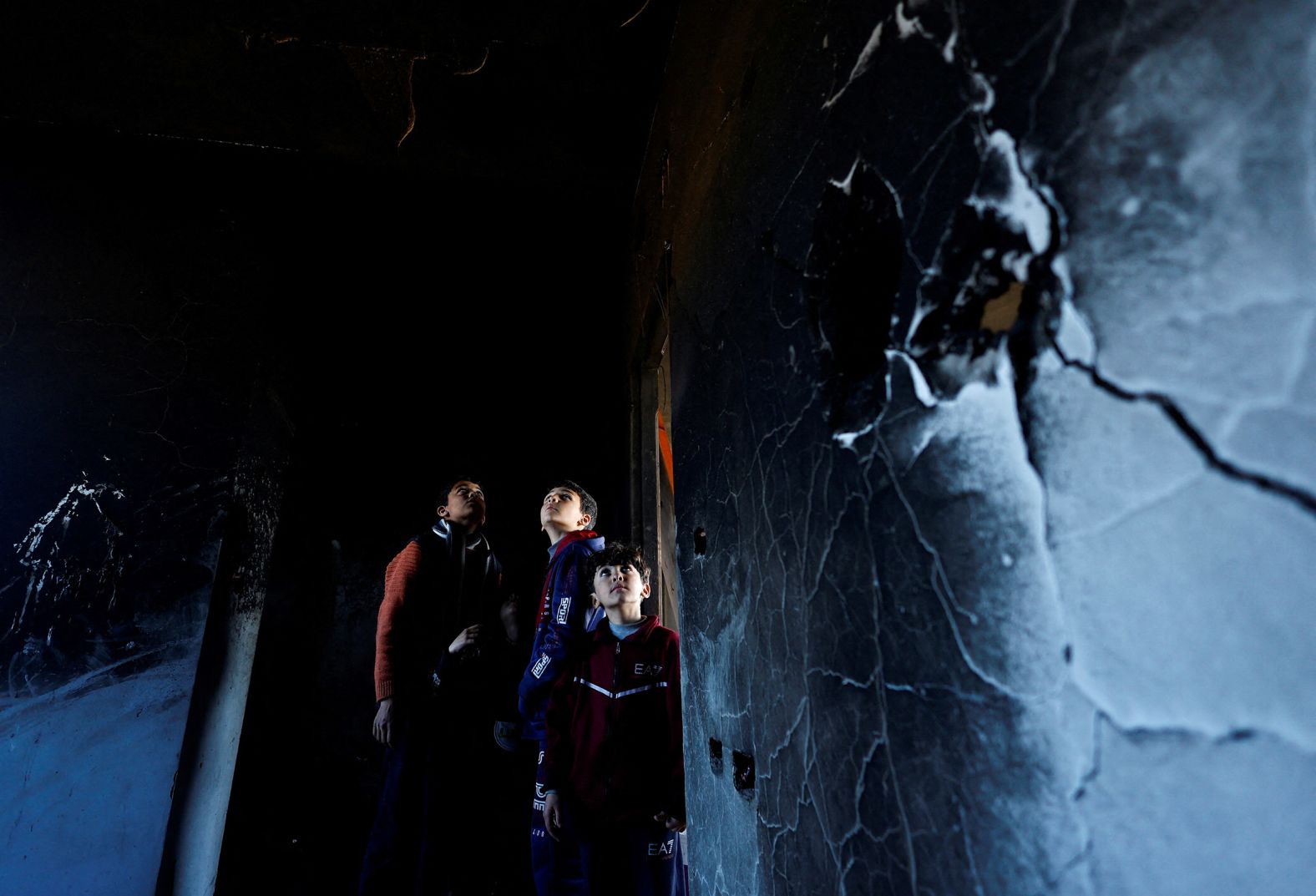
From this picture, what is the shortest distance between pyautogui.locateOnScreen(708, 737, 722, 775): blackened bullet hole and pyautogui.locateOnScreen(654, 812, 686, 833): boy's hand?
456 mm

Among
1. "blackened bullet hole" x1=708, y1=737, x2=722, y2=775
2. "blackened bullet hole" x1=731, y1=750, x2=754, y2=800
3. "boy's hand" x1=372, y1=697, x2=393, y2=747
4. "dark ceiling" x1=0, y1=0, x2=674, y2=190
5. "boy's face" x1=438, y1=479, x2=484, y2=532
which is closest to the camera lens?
"blackened bullet hole" x1=731, y1=750, x2=754, y2=800

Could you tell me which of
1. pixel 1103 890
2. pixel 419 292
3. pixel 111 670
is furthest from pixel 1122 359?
pixel 419 292

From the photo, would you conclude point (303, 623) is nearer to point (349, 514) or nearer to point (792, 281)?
point (349, 514)

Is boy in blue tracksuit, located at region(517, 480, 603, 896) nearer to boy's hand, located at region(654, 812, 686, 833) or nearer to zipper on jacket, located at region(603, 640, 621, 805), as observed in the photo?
zipper on jacket, located at region(603, 640, 621, 805)

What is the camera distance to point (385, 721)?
214cm

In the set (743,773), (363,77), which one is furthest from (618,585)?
(363,77)

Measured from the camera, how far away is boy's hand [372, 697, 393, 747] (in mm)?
2137

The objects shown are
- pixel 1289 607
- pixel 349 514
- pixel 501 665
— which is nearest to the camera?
pixel 1289 607

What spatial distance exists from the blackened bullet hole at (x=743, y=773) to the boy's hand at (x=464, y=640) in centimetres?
154

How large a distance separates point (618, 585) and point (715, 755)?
0.63 metres

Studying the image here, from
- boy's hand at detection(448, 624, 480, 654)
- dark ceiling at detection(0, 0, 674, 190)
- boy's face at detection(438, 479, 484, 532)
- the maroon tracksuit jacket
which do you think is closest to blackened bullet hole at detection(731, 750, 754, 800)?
the maroon tracksuit jacket

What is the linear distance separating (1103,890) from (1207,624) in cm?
17

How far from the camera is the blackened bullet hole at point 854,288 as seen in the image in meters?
0.57

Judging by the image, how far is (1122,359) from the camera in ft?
1.11
